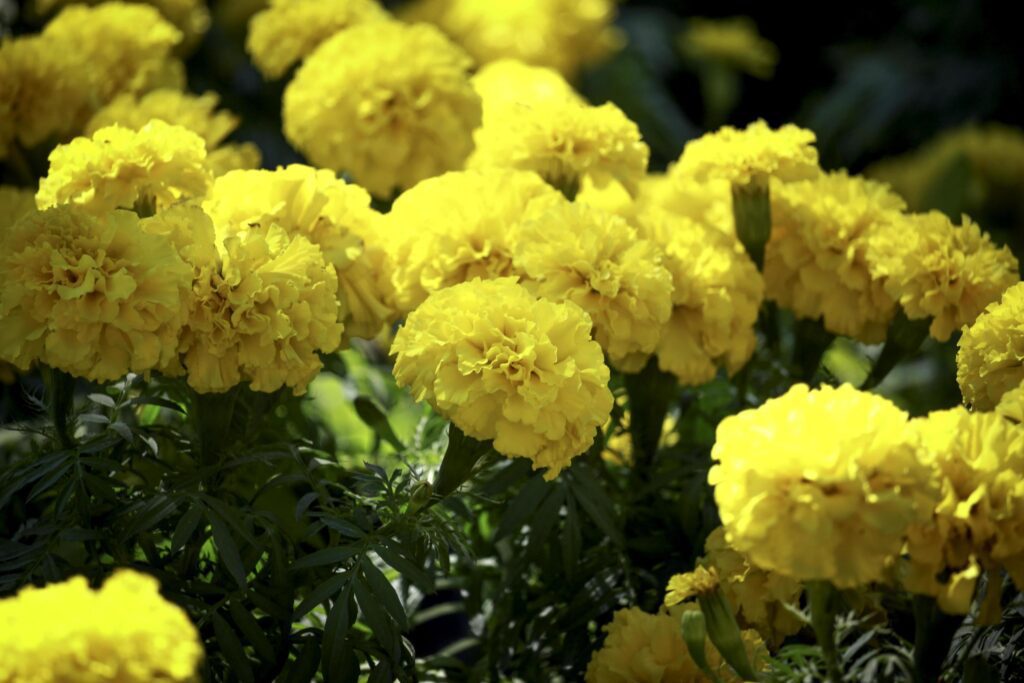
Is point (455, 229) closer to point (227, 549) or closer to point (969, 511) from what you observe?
point (227, 549)

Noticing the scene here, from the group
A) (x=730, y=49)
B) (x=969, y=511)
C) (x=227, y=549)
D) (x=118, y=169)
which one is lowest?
(x=730, y=49)

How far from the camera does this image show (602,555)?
1.21 metres

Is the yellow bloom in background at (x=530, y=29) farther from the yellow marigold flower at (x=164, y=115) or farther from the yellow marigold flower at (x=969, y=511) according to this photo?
the yellow marigold flower at (x=969, y=511)

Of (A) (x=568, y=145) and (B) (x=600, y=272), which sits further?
(A) (x=568, y=145)

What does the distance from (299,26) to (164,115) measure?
0.85 ft

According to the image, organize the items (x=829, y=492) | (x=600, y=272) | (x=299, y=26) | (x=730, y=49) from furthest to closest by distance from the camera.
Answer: (x=730, y=49) → (x=299, y=26) → (x=600, y=272) → (x=829, y=492)

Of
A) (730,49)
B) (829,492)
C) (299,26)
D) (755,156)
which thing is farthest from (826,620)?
(730,49)

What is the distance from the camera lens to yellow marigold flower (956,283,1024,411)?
3.18 ft

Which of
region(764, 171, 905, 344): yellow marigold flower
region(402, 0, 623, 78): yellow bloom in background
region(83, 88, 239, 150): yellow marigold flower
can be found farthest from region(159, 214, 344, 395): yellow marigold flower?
region(402, 0, 623, 78): yellow bloom in background

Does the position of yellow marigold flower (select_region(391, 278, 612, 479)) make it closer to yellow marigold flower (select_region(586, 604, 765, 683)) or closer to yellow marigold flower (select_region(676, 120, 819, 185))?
yellow marigold flower (select_region(586, 604, 765, 683))

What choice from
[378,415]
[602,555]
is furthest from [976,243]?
[378,415]

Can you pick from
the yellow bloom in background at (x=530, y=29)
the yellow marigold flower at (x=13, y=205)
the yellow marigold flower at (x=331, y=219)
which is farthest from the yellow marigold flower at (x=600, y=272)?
the yellow bloom in background at (x=530, y=29)

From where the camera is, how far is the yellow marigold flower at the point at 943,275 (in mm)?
1121

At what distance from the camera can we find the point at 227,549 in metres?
0.96
